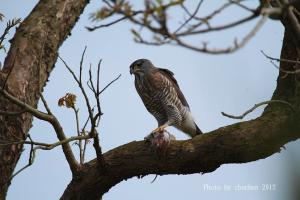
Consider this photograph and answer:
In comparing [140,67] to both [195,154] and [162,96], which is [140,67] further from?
[195,154]

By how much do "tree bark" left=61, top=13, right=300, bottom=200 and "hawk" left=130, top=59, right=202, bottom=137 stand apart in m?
1.94

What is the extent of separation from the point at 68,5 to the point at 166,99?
6.23ft

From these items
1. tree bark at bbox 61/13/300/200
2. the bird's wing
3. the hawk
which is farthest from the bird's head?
tree bark at bbox 61/13/300/200

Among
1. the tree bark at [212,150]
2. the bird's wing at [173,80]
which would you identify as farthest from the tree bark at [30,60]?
the bird's wing at [173,80]

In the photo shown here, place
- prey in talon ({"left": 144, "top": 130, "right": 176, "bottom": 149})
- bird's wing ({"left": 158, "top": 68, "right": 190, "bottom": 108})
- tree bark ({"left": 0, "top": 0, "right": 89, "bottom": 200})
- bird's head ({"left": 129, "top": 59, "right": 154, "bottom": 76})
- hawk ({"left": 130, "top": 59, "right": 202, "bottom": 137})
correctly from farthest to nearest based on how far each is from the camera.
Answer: bird's wing ({"left": 158, "top": 68, "right": 190, "bottom": 108}) < bird's head ({"left": 129, "top": 59, "right": 154, "bottom": 76}) < hawk ({"left": 130, "top": 59, "right": 202, "bottom": 137}) < tree bark ({"left": 0, "top": 0, "right": 89, "bottom": 200}) < prey in talon ({"left": 144, "top": 130, "right": 176, "bottom": 149})

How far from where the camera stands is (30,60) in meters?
5.41

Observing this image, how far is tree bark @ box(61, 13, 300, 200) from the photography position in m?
4.38

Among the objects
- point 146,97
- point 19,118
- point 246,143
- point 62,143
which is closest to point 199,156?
point 246,143

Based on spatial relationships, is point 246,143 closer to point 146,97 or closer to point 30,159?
point 30,159

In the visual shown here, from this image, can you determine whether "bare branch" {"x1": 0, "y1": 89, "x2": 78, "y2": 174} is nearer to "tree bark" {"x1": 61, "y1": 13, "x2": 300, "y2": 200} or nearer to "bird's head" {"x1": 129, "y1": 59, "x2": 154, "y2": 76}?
"tree bark" {"x1": 61, "y1": 13, "x2": 300, "y2": 200}

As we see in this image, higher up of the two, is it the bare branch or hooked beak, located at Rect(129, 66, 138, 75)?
hooked beak, located at Rect(129, 66, 138, 75)

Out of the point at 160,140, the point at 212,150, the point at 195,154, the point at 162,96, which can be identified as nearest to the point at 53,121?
the point at 160,140

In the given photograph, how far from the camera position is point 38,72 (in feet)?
17.6

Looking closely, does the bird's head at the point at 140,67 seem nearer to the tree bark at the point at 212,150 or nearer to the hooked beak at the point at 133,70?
the hooked beak at the point at 133,70
